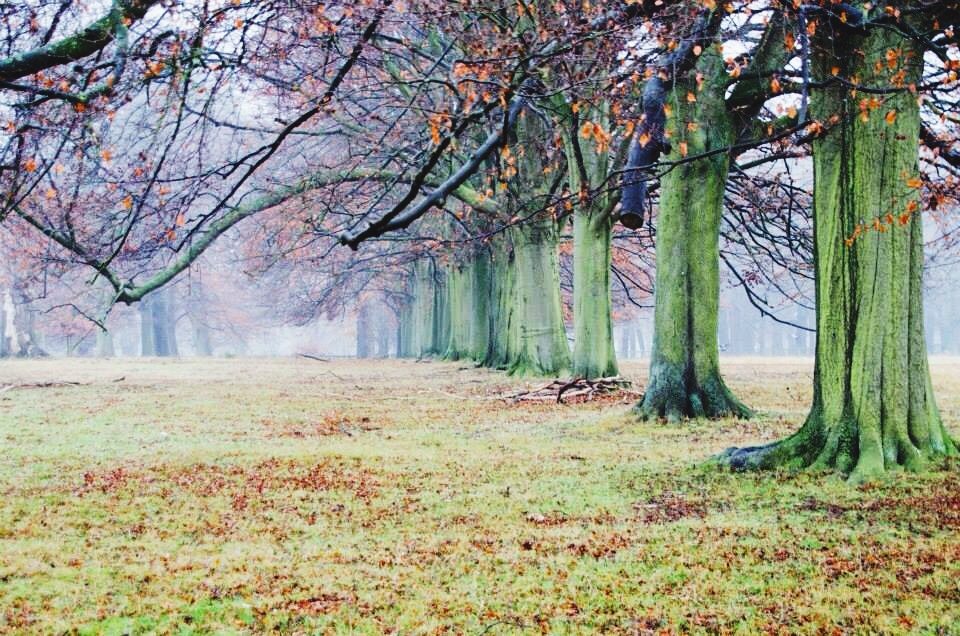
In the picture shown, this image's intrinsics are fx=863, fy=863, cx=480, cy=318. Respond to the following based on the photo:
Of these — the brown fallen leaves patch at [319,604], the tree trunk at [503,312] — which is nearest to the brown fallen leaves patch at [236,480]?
the brown fallen leaves patch at [319,604]

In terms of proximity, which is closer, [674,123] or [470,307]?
[674,123]

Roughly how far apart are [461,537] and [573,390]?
9685mm

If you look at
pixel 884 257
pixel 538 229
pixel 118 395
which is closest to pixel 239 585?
pixel 884 257

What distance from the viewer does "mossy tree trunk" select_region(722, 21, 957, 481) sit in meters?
6.70

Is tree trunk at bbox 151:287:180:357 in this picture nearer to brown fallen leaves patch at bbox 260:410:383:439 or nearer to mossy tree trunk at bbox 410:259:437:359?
mossy tree trunk at bbox 410:259:437:359

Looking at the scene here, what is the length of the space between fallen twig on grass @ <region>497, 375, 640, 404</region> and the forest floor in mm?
4252

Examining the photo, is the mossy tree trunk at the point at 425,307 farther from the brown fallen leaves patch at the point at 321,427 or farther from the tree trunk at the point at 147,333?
the brown fallen leaves patch at the point at 321,427

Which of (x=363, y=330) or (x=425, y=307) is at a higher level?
(x=425, y=307)

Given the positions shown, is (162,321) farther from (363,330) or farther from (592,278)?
(592,278)

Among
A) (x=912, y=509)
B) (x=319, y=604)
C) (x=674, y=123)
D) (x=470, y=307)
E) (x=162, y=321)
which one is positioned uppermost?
(x=674, y=123)

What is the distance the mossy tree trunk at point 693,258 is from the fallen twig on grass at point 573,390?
3.67 m

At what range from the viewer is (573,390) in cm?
1482

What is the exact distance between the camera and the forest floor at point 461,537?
12.8ft

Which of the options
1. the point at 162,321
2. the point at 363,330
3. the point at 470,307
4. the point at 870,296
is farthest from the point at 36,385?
the point at 363,330
